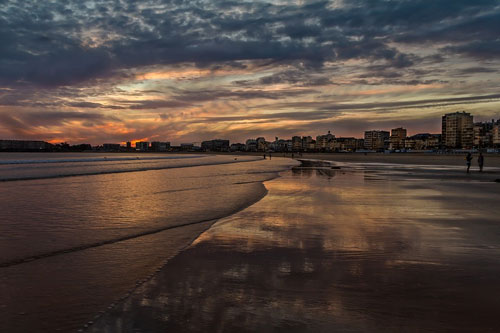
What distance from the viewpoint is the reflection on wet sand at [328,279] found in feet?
14.4

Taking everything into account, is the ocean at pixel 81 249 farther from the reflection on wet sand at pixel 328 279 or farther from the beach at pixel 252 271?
the reflection on wet sand at pixel 328 279

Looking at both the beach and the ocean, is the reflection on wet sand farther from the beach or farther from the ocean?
the ocean

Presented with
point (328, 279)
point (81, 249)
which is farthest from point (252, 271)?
point (81, 249)

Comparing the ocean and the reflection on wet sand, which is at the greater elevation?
the reflection on wet sand

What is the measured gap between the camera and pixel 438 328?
13.7ft

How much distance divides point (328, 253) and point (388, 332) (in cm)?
333

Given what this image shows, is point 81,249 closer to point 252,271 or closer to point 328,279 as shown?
point 252,271

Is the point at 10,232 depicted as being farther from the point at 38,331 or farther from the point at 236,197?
the point at 236,197

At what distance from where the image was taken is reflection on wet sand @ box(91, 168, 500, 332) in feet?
14.4

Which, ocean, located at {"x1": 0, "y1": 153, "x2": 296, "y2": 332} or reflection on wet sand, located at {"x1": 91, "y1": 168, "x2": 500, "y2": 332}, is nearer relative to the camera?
reflection on wet sand, located at {"x1": 91, "y1": 168, "x2": 500, "y2": 332}

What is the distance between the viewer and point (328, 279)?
230 inches

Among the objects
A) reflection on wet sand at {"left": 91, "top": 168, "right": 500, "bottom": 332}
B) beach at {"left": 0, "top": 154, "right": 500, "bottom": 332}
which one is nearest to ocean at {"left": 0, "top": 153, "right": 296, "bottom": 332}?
beach at {"left": 0, "top": 154, "right": 500, "bottom": 332}

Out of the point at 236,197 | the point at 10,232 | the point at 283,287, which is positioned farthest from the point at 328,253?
the point at 236,197

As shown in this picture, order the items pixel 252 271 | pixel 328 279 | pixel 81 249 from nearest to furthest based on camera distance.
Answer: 1. pixel 328 279
2. pixel 252 271
3. pixel 81 249
